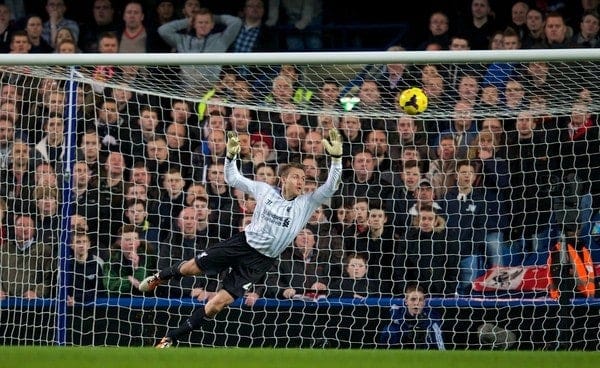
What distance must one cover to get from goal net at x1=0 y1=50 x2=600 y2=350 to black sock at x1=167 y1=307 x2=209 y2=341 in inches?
22.9

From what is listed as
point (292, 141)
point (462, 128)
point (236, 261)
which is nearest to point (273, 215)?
point (236, 261)

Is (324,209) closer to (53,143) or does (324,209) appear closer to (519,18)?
(53,143)

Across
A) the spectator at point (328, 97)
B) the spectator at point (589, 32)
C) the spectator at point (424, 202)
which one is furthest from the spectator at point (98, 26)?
the spectator at point (589, 32)

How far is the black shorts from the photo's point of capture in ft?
37.1

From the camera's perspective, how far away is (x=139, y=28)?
544 inches

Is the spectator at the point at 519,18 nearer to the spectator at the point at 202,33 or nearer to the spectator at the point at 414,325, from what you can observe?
the spectator at the point at 202,33

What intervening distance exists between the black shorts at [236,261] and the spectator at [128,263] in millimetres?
674

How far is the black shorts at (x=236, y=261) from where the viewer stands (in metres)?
11.3

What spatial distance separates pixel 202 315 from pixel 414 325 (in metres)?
1.84

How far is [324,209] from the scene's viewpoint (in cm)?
1220

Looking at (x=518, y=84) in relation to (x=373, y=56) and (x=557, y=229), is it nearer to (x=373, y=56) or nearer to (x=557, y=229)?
(x=557, y=229)

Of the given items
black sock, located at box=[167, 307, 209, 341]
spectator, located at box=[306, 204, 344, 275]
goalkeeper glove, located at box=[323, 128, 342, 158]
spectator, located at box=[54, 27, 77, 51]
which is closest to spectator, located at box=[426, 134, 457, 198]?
spectator, located at box=[306, 204, 344, 275]

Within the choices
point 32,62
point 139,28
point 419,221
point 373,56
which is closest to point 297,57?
point 373,56

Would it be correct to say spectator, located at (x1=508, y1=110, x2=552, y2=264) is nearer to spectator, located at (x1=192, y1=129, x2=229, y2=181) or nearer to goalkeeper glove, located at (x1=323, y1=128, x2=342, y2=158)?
goalkeeper glove, located at (x1=323, y1=128, x2=342, y2=158)
